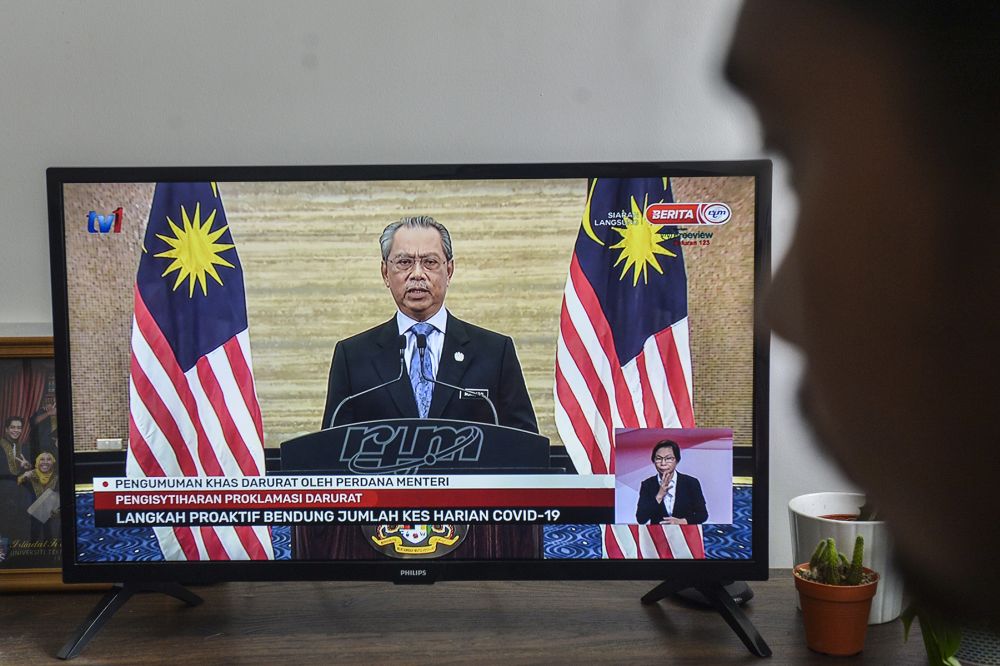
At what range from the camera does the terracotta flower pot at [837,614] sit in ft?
4.23

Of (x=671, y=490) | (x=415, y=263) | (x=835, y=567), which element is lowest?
(x=835, y=567)

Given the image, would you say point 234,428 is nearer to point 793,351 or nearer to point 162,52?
point 162,52

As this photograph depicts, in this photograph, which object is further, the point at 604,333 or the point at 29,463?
the point at 29,463

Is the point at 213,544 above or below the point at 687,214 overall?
below

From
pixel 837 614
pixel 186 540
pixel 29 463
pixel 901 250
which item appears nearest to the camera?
pixel 901 250

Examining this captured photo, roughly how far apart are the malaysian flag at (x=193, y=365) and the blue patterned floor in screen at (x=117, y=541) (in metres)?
0.02

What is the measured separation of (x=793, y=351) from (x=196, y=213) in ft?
3.92

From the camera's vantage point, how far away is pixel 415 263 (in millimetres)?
1362

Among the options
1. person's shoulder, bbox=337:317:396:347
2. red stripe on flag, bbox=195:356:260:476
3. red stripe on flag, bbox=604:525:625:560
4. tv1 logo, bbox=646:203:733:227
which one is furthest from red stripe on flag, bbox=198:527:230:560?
tv1 logo, bbox=646:203:733:227

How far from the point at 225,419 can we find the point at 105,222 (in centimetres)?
34

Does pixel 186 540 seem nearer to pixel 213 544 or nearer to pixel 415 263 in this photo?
pixel 213 544

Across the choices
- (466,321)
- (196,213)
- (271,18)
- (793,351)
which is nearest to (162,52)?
(271,18)

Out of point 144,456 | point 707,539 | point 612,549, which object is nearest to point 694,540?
point 707,539

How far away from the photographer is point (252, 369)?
1.38 metres
